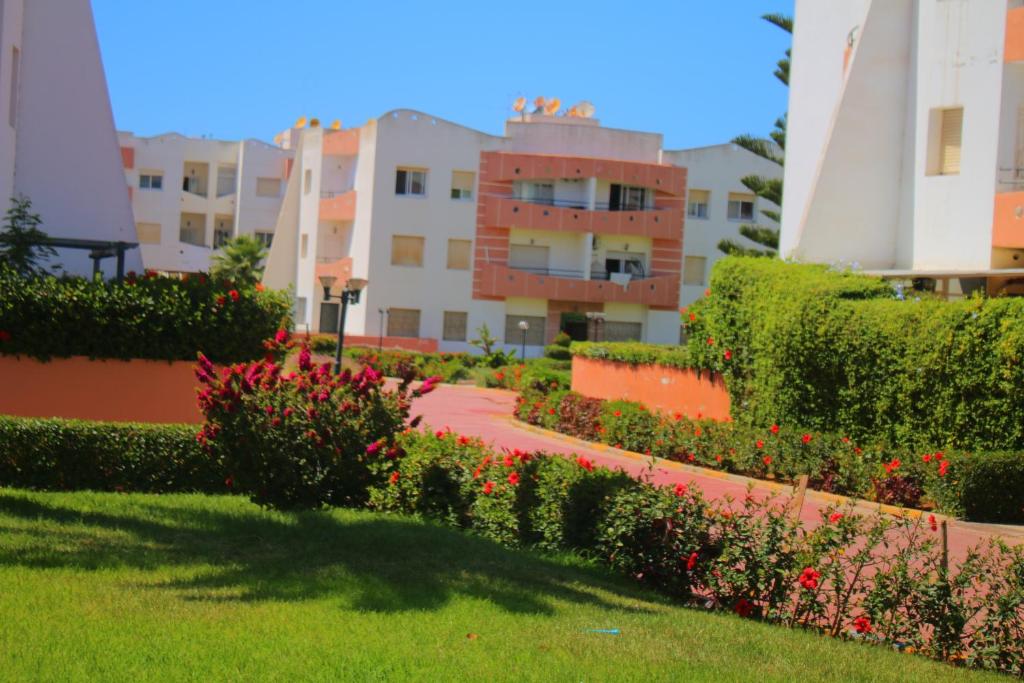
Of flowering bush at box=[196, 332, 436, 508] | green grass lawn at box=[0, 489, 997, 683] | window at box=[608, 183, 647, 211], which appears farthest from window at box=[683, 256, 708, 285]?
green grass lawn at box=[0, 489, 997, 683]

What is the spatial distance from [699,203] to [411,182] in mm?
13370

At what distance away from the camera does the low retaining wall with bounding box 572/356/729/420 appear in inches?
886

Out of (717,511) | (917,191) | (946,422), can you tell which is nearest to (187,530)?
(717,511)

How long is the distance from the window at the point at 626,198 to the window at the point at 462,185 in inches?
244

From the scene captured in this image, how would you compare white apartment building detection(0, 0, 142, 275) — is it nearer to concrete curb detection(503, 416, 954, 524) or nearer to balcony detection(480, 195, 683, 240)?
concrete curb detection(503, 416, 954, 524)

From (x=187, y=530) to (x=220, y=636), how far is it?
319 centimetres

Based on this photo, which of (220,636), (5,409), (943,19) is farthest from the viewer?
(943,19)

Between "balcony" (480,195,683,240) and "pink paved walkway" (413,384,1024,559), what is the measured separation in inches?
528

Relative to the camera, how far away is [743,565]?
8.32 metres

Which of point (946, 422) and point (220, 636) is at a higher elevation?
point (946, 422)

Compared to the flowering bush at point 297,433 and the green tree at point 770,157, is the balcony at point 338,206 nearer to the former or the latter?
the green tree at point 770,157

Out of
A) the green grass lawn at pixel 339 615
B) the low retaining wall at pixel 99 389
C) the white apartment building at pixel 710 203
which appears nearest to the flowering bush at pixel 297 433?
the green grass lawn at pixel 339 615

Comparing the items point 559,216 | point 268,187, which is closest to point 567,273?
point 559,216

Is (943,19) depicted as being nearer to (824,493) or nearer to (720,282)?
(720,282)
